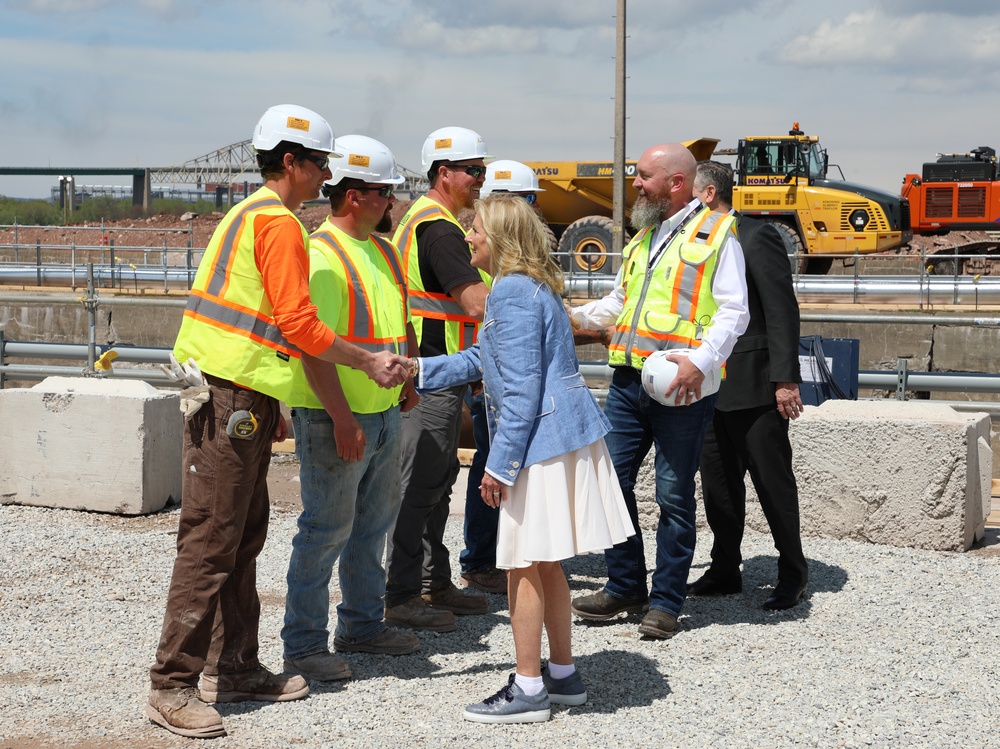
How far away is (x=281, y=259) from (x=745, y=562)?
3440mm

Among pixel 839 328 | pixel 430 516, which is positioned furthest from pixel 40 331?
pixel 430 516

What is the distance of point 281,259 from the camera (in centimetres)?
379

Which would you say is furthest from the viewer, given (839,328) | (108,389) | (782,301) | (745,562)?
(839,328)

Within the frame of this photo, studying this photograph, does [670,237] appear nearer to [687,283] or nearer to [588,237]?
[687,283]

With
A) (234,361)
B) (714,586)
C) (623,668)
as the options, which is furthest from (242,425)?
(714,586)

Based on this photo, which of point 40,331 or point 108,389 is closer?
point 108,389

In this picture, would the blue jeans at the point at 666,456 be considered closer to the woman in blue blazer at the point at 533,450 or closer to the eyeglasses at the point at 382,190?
the woman in blue blazer at the point at 533,450

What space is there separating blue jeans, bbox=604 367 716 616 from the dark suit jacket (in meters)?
0.48

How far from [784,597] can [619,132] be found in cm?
1987

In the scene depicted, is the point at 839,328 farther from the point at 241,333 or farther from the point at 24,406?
the point at 241,333

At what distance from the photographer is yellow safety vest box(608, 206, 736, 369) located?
4809 mm

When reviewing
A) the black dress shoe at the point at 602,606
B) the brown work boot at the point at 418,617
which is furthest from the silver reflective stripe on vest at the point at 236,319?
the black dress shoe at the point at 602,606

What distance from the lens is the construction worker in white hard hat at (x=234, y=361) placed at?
12.5 ft

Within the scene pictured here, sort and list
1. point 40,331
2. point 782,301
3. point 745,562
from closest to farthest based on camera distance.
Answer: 1. point 782,301
2. point 745,562
3. point 40,331
